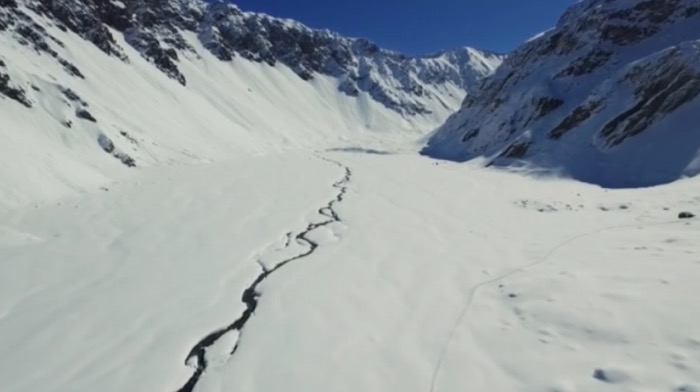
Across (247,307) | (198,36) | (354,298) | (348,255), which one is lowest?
(247,307)

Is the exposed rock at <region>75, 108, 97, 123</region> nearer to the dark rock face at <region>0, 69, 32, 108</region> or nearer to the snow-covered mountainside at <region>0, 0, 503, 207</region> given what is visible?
the snow-covered mountainside at <region>0, 0, 503, 207</region>

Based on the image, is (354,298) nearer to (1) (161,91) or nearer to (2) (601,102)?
(2) (601,102)

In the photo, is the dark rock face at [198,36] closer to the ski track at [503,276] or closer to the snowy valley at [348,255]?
the snowy valley at [348,255]

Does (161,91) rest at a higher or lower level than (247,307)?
lower

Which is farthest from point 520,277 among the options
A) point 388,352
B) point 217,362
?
point 217,362

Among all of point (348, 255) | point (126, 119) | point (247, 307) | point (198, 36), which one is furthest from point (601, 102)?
point (198, 36)

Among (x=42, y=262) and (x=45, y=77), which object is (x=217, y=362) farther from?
(x=45, y=77)

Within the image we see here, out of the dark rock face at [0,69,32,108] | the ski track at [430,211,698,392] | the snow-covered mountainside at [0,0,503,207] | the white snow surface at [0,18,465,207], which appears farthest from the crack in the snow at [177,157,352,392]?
the dark rock face at [0,69,32,108]

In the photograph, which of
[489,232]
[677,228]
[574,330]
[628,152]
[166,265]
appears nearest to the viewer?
[574,330]
